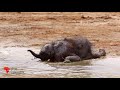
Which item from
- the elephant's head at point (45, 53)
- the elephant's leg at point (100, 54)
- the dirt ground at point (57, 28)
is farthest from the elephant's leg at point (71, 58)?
the dirt ground at point (57, 28)

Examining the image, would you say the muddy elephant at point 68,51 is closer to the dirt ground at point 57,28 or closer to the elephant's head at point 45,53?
the elephant's head at point 45,53

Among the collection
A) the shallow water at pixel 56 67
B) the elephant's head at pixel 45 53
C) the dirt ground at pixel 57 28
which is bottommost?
the shallow water at pixel 56 67

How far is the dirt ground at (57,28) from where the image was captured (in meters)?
12.8

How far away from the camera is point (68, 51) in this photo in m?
11.5

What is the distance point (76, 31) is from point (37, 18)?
1.37 m

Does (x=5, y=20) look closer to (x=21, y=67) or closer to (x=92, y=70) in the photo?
(x=21, y=67)

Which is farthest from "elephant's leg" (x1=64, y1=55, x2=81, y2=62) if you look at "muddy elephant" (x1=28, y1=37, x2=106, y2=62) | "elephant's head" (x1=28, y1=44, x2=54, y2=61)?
"elephant's head" (x1=28, y1=44, x2=54, y2=61)

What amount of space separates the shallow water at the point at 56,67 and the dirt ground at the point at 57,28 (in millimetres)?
745

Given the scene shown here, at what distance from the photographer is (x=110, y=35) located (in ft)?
43.4

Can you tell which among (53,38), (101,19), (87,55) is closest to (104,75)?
(87,55)

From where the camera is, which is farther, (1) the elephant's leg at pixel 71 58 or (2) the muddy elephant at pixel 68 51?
(2) the muddy elephant at pixel 68 51

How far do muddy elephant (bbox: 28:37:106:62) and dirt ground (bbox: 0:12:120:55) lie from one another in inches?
26.1

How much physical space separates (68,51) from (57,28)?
2198 mm

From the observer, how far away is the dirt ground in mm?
12766
